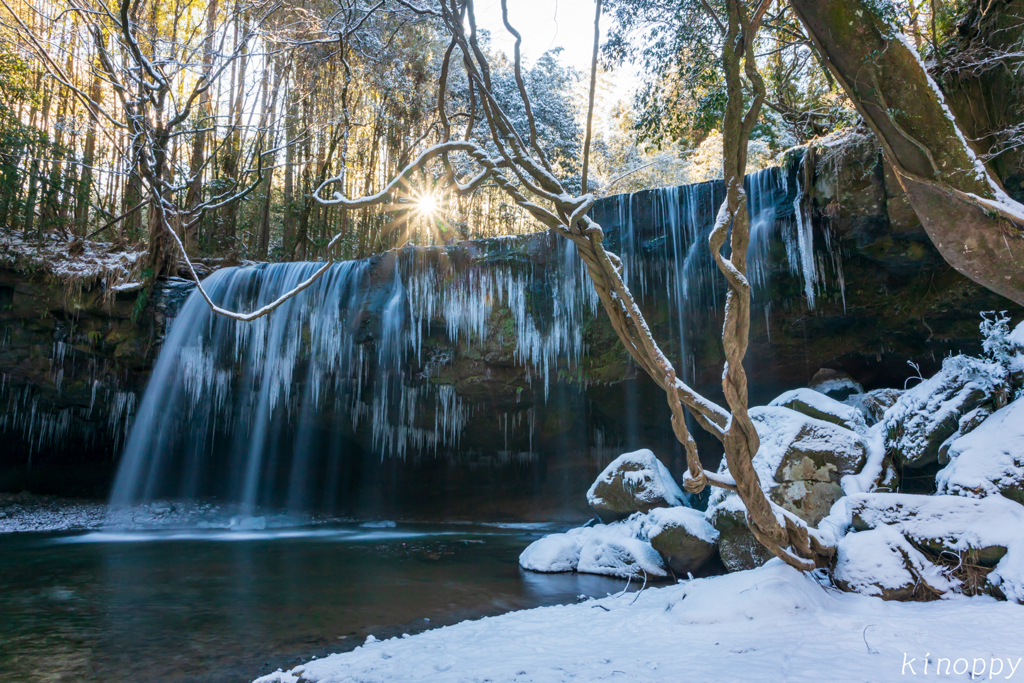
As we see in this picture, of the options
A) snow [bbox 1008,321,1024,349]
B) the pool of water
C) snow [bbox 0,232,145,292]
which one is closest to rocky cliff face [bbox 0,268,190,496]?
snow [bbox 0,232,145,292]

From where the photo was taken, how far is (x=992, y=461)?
10.9 ft

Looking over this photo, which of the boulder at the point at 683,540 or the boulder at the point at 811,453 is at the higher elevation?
the boulder at the point at 811,453

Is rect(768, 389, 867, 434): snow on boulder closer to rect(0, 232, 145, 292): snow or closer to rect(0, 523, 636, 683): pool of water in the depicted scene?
rect(0, 523, 636, 683): pool of water

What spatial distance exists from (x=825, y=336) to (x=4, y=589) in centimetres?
975

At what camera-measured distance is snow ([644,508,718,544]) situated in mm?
4902

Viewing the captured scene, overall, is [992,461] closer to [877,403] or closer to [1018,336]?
[1018,336]

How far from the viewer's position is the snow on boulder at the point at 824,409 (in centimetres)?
531

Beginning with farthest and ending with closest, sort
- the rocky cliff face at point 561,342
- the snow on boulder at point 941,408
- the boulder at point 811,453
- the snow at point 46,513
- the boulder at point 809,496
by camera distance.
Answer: the snow at point 46,513, the rocky cliff face at point 561,342, the boulder at point 811,453, the boulder at point 809,496, the snow on boulder at point 941,408

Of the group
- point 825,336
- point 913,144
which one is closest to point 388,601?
point 913,144

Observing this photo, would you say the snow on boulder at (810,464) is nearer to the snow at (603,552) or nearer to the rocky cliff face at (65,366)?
the snow at (603,552)

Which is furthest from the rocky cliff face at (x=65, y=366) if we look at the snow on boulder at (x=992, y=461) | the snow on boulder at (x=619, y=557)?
the snow on boulder at (x=992, y=461)

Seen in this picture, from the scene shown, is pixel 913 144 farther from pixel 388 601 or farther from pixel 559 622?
pixel 388 601

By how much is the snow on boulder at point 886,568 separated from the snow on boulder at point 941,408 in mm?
1424

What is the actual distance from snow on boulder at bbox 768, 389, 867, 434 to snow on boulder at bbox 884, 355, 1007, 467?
0.62 metres
